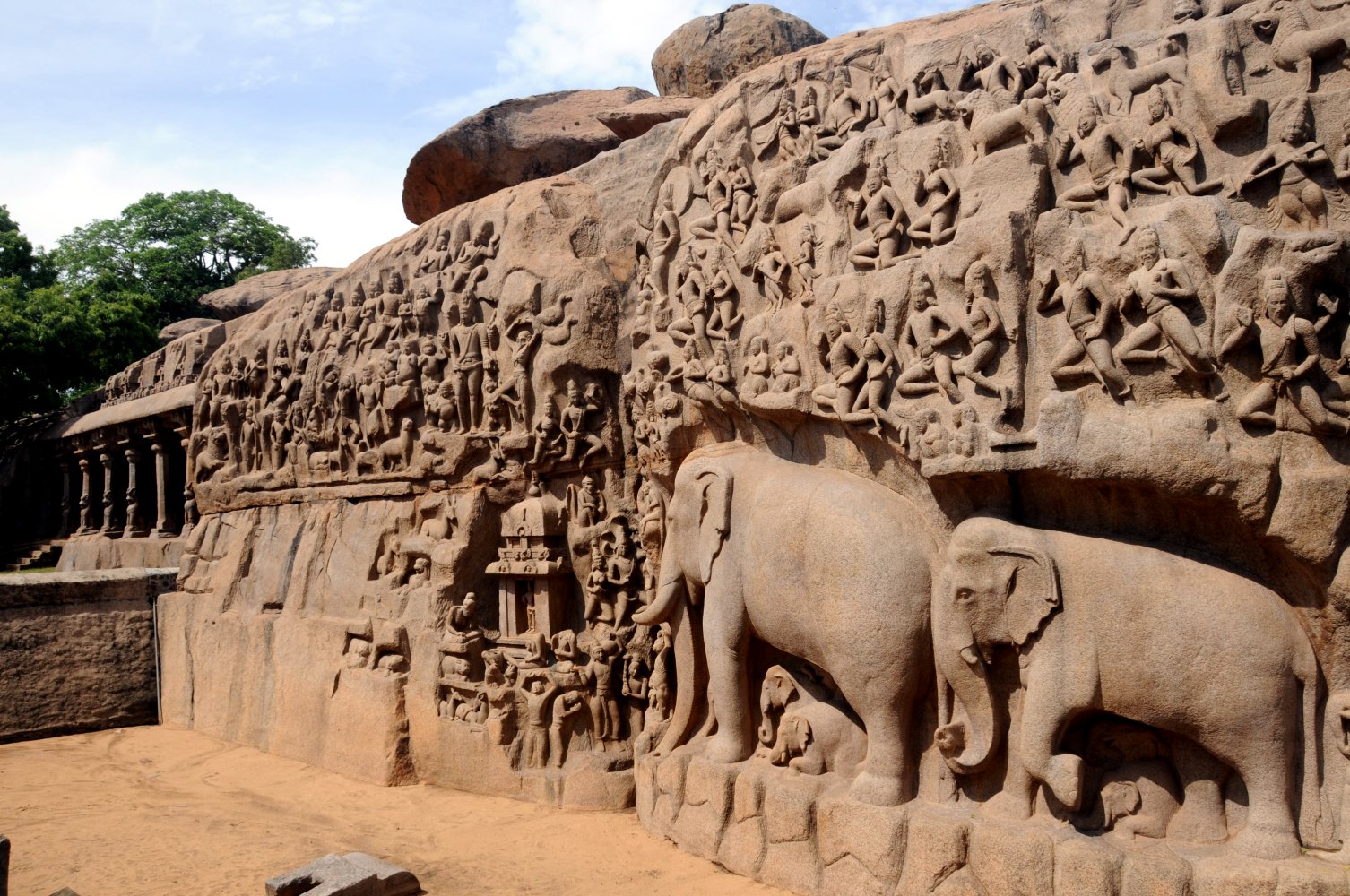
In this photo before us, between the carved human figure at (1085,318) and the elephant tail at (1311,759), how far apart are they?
139cm

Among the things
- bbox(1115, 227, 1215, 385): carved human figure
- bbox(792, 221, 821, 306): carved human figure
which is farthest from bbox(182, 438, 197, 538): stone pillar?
bbox(1115, 227, 1215, 385): carved human figure

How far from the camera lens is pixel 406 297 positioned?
1011 cm

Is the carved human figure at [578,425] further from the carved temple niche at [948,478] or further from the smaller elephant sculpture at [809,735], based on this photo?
the smaller elephant sculpture at [809,735]

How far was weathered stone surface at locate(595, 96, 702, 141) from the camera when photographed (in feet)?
37.3

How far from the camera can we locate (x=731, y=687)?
6523 mm

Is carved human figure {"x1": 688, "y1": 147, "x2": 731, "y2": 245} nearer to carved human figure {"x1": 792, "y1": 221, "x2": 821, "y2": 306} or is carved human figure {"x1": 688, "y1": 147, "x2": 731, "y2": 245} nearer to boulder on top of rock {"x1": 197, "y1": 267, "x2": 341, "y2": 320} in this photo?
carved human figure {"x1": 792, "y1": 221, "x2": 821, "y2": 306}

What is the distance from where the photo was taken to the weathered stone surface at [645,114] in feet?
37.3

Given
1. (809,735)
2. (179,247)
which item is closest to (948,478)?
(809,735)

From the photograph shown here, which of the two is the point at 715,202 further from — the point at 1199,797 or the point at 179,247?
the point at 179,247

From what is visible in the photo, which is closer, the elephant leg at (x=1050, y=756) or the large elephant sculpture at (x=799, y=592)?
the elephant leg at (x=1050, y=756)

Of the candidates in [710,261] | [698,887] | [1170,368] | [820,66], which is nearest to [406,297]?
[710,261]

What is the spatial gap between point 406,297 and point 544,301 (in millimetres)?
2024

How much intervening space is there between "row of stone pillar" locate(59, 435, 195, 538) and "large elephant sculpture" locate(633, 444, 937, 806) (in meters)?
10.6

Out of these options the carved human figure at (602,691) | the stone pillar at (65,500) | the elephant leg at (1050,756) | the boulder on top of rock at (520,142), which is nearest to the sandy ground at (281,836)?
the carved human figure at (602,691)
